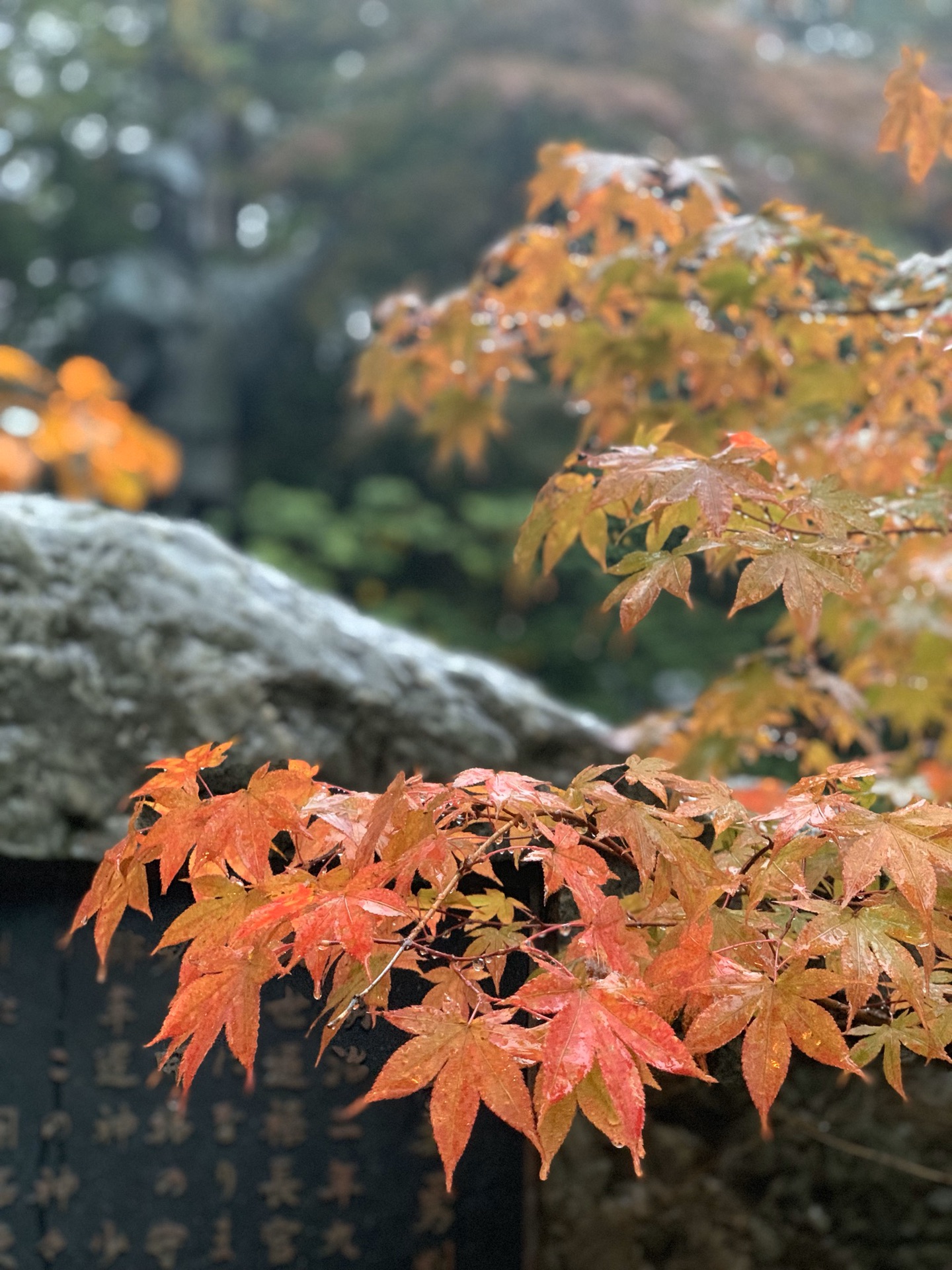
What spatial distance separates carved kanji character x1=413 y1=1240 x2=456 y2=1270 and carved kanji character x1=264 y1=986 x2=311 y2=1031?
0.57 m

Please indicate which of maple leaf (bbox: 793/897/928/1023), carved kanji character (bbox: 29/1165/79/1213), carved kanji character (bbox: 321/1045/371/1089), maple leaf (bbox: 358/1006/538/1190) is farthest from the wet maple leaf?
carved kanji character (bbox: 29/1165/79/1213)

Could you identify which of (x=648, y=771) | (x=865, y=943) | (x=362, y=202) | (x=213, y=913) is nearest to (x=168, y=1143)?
(x=213, y=913)

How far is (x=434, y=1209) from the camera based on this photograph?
2295 millimetres

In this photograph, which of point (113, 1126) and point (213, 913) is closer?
point (213, 913)

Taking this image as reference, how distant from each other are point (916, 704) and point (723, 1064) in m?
1.57

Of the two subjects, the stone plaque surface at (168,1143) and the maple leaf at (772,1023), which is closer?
the maple leaf at (772,1023)

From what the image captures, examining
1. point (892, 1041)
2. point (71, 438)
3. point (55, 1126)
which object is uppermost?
point (892, 1041)

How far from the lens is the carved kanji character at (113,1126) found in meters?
2.14

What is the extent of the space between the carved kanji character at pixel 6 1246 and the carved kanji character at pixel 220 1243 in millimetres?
383

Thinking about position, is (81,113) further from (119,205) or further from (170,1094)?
(170,1094)

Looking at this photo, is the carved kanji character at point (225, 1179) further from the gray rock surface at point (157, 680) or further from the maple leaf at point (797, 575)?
the maple leaf at point (797, 575)

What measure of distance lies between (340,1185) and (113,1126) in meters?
0.50

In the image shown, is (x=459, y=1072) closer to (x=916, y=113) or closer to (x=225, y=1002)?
(x=225, y=1002)

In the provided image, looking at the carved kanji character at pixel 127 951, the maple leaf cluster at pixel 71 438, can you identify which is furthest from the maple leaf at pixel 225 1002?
the maple leaf cluster at pixel 71 438
